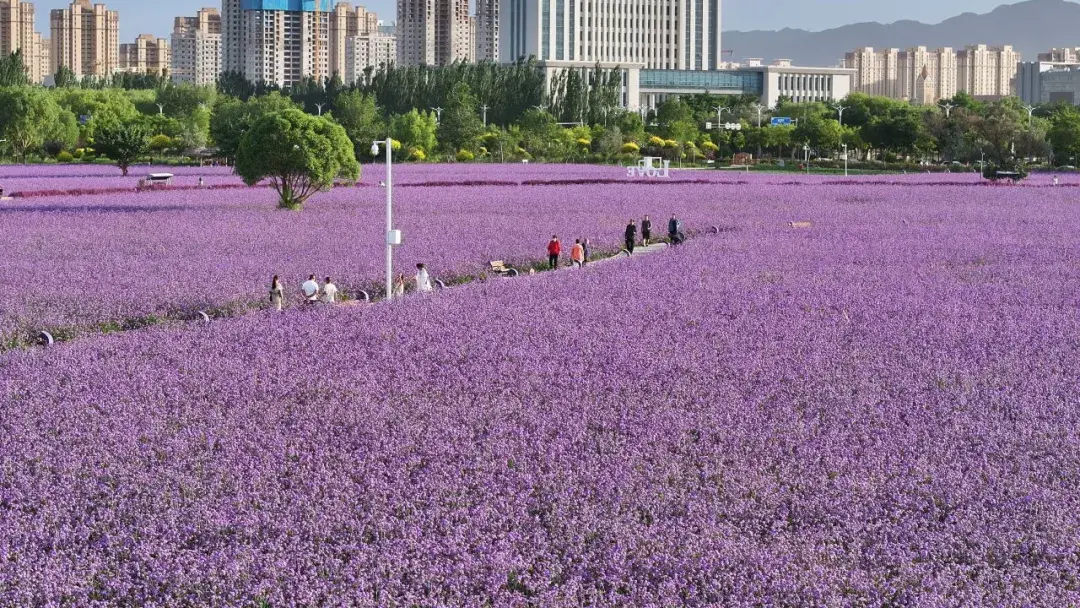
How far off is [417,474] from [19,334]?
936cm

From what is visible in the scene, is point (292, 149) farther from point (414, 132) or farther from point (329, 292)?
point (414, 132)

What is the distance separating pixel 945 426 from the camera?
42.1 ft

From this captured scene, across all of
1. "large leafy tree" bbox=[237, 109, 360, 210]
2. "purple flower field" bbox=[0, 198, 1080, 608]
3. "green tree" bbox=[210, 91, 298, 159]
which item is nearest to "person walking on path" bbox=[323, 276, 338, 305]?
"purple flower field" bbox=[0, 198, 1080, 608]

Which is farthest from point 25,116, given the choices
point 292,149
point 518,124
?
point 292,149

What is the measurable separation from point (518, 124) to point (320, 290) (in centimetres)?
9442

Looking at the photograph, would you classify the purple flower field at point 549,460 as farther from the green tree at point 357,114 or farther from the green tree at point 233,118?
the green tree at point 357,114

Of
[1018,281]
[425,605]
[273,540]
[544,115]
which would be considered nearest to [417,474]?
[273,540]

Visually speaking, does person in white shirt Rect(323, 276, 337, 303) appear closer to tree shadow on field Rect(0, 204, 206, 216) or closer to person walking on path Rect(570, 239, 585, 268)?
person walking on path Rect(570, 239, 585, 268)

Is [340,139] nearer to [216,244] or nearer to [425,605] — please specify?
[216,244]

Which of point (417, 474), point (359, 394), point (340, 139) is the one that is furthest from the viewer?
point (340, 139)

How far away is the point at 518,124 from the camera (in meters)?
117

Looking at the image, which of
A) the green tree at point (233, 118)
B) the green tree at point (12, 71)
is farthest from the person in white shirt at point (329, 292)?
the green tree at point (12, 71)

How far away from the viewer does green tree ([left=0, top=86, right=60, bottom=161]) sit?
269 feet

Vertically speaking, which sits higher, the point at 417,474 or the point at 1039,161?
the point at 1039,161
